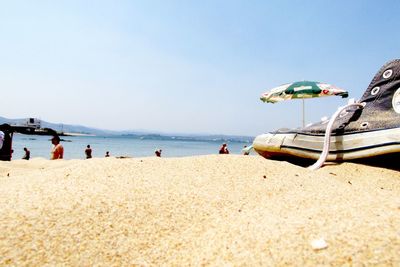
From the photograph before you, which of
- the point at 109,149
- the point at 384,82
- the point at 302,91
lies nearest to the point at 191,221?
the point at 384,82

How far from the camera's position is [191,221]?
1.87 m

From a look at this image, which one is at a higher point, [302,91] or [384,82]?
[302,91]

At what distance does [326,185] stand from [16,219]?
2.20 m

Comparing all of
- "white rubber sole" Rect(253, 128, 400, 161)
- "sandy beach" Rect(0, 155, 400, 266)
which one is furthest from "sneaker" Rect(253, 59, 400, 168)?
"sandy beach" Rect(0, 155, 400, 266)

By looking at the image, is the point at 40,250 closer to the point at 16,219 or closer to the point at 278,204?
the point at 16,219

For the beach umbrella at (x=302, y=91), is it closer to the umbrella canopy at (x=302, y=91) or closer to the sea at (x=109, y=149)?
the umbrella canopy at (x=302, y=91)

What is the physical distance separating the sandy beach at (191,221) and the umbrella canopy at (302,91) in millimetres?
8493

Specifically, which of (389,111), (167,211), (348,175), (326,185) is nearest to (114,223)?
(167,211)

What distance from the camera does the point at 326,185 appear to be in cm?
240

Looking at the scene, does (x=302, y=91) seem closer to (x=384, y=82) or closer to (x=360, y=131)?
(x=384, y=82)

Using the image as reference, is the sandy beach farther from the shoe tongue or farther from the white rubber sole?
the shoe tongue

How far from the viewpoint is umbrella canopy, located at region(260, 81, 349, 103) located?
10.6 metres

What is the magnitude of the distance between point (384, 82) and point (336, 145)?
1.19 meters

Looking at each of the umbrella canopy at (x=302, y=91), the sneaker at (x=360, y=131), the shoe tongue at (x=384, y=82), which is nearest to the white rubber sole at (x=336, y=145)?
the sneaker at (x=360, y=131)
